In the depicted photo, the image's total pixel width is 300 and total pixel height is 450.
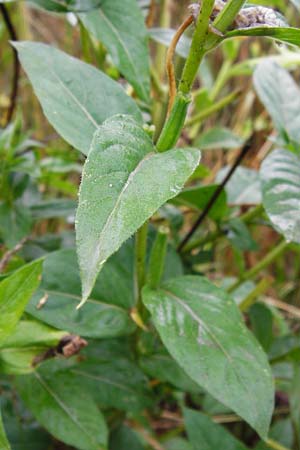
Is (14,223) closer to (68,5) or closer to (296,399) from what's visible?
(68,5)

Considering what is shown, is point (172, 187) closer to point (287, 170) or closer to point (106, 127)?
point (106, 127)

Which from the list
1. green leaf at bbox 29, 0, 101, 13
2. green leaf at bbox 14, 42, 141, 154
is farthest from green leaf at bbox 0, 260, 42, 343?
green leaf at bbox 29, 0, 101, 13

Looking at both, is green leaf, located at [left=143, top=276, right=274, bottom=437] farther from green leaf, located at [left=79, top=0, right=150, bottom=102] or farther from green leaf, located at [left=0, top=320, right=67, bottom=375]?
green leaf, located at [left=79, top=0, right=150, bottom=102]

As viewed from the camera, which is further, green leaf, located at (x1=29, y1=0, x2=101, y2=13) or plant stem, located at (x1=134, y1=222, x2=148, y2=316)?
green leaf, located at (x1=29, y1=0, x2=101, y2=13)

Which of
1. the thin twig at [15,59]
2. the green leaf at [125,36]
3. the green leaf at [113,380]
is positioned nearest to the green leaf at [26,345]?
the green leaf at [113,380]

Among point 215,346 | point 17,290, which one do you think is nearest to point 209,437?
point 215,346

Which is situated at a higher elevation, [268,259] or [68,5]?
[68,5]

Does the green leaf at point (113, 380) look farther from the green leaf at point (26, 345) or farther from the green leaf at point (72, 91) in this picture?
the green leaf at point (72, 91)
